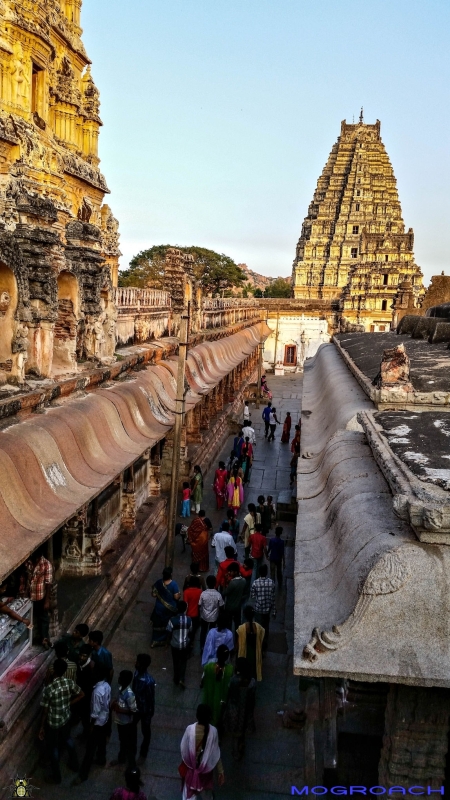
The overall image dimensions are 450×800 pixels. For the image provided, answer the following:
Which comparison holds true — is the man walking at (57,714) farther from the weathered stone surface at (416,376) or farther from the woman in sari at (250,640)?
the weathered stone surface at (416,376)

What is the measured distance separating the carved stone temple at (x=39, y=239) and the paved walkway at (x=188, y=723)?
11.8ft

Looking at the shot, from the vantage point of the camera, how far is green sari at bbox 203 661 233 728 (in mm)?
6059

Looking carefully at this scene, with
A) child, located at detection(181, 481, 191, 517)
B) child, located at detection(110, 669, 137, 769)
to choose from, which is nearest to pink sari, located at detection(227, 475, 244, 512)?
child, located at detection(181, 481, 191, 517)

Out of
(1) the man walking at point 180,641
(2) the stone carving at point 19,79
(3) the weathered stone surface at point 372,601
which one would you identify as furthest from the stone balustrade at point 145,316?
(3) the weathered stone surface at point 372,601

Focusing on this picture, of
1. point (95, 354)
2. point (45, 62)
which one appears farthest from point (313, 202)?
point (95, 354)

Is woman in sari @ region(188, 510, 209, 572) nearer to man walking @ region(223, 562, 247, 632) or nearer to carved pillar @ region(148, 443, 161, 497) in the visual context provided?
man walking @ region(223, 562, 247, 632)

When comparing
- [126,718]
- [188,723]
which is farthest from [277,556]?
[126,718]

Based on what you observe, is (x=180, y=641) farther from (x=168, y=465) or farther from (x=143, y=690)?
(x=168, y=465)

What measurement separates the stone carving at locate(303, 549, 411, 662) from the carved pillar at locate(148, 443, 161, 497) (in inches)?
368

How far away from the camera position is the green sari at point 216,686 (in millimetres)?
6059

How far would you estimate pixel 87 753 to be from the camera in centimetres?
582

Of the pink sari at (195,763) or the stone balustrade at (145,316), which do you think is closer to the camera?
the pink sari at (195,763)

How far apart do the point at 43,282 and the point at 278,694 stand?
5367mm

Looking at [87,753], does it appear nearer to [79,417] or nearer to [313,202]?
[79,417]
